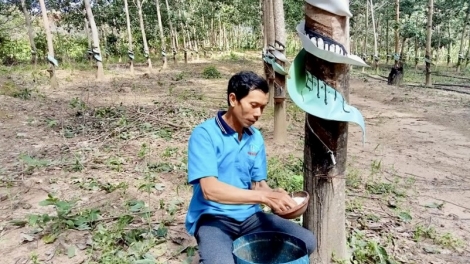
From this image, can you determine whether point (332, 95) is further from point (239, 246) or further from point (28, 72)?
point (28, 72)

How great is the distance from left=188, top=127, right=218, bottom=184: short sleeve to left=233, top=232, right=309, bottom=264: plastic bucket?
0.41 m

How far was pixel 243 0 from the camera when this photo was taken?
80.5ft

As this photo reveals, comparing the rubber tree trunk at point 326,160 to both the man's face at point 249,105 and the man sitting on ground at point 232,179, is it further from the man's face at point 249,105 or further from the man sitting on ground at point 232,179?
the man's face at point 249,105

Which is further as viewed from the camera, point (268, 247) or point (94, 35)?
point (94, 35)

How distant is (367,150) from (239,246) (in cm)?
364

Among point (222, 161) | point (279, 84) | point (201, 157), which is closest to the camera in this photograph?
point (201, 157)

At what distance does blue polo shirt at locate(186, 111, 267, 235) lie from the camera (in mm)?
1736

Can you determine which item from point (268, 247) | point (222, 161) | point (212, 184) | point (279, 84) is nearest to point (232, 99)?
point (222, 161)

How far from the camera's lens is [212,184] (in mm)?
1688

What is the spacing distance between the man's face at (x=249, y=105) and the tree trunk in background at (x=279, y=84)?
308 centimetres

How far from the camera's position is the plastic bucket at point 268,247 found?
185 centimetres

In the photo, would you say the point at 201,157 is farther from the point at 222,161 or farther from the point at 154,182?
the point at 154,182

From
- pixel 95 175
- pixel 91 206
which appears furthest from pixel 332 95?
pixel 95 175

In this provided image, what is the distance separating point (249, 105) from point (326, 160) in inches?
20.3
